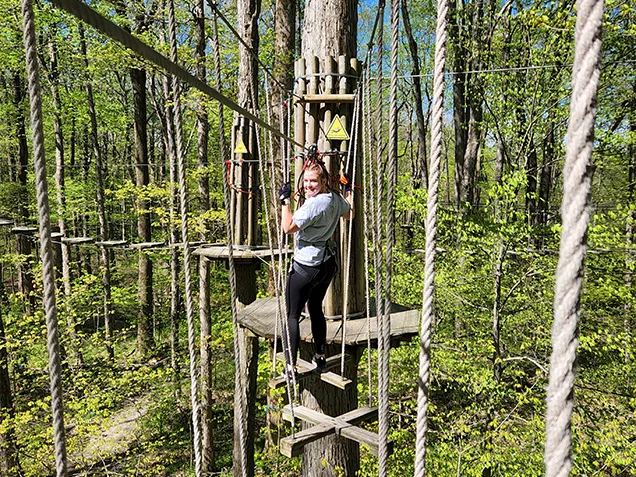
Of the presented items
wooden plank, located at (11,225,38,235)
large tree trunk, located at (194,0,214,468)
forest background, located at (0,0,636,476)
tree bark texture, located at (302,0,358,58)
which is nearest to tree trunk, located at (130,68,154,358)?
forest background, located at (0,0,636,476)

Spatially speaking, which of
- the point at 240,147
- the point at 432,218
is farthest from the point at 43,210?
the point at 240,147

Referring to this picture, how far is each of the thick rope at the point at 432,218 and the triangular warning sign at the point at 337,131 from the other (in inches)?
68.5

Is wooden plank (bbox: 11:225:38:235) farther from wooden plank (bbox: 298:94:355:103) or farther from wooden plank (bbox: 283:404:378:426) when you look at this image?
wooden plank (bbox: 283:404:378:426)

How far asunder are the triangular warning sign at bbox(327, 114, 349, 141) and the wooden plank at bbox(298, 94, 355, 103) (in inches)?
4.7

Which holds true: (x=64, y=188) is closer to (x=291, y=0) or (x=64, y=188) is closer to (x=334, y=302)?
(x=291, y=0)

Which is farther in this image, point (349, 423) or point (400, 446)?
point (400, 446)

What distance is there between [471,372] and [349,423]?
3.58 metres

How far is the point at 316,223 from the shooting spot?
2.29 m

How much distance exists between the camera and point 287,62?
5.48 meters

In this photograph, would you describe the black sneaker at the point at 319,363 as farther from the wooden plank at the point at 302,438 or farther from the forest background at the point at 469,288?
the forest background at the point at 469,288

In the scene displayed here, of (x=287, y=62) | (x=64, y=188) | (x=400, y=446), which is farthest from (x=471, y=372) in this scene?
(x=64, y=188)

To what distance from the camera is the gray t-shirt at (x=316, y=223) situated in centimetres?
223

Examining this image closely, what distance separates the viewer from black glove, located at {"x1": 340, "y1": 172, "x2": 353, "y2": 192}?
2623 mm

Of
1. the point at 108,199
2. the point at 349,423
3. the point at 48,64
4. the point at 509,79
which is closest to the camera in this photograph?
the point at 349,423
